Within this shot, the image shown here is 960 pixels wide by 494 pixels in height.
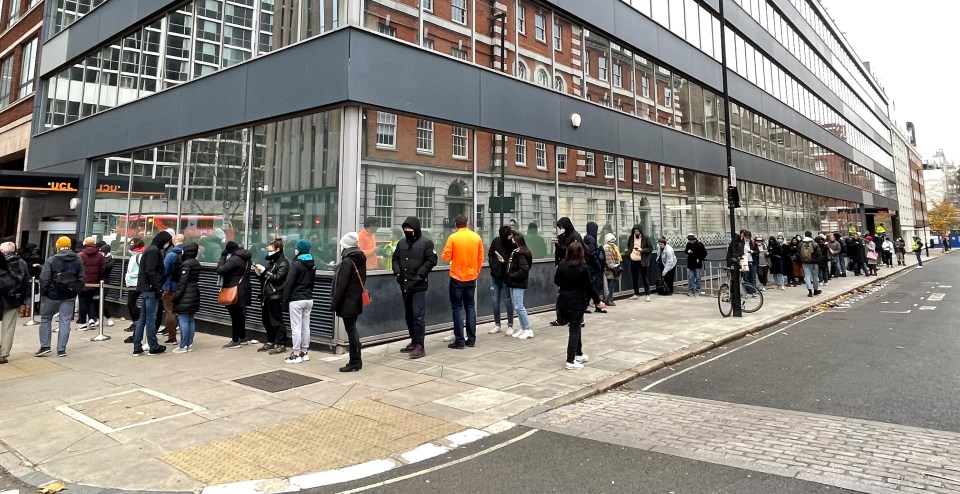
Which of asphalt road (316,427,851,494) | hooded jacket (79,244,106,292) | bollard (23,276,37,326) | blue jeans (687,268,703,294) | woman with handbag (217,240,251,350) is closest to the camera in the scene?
asphalt road (316,427,851,494)

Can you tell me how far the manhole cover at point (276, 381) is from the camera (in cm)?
619

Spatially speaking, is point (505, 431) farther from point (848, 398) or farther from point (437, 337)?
point (437, 337)

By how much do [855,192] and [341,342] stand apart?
43105 mm

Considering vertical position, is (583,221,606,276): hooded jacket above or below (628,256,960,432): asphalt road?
above

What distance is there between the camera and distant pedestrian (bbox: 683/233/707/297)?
15.1 meters

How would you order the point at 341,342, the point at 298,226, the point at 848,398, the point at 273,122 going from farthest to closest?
the point at 273,122 < the point at 298,226 < the point at 341,342 < the point at 848,398

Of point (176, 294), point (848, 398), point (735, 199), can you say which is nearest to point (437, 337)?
point (176, 294)

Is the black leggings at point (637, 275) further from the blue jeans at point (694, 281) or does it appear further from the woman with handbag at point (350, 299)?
the woman with handbag at point (350, 299)

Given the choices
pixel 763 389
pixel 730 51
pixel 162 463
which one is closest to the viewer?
pixel 162 463

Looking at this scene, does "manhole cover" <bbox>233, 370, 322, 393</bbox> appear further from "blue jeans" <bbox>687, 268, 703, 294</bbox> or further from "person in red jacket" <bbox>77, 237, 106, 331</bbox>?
"blue jeans" <bbox>687, 268, 703, 294</bbox>

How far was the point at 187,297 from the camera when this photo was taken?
833 centimetres

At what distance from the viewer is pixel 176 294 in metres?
8.30

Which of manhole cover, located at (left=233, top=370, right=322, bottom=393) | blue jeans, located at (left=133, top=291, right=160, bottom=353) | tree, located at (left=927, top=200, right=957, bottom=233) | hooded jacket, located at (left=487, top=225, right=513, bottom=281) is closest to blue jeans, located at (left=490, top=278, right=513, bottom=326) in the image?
hooded jacket, located at (left=487, top=225, right=513, bottom=281)

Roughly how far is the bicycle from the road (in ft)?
13.8
